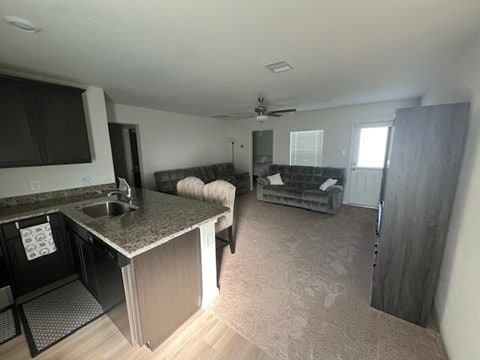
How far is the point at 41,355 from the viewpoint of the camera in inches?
56.9

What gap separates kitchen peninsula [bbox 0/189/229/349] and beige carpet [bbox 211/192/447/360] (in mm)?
401

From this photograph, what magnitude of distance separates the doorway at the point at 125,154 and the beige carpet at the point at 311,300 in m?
3.46

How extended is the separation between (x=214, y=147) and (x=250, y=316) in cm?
526

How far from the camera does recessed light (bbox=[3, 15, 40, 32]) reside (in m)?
1.32

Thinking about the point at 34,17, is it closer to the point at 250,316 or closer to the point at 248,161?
the point at 250,316

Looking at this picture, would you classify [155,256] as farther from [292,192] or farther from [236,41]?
[292,192]

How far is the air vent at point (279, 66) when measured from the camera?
2131 mm

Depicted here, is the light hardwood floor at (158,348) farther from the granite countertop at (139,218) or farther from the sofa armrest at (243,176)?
the sofa armrest at (243,176)

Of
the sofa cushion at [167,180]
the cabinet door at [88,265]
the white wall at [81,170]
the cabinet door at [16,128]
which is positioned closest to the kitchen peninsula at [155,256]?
the cabinet door at [88,265]

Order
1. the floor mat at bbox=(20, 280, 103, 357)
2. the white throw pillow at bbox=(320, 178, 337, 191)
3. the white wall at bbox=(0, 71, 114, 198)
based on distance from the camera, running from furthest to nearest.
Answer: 1. the white throw pillow at bbox=(320, 178, 337, 191)
2. the white wall at bbox=(0, 71, 114, 198)
3. the floor mat at bbox=(20, 280, 103, 357)

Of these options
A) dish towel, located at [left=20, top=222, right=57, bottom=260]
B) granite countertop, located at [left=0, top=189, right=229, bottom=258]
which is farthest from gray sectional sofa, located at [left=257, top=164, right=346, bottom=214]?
dish towel, located at [left=20, top=222, right=57, bottom=260]

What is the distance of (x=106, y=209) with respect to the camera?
2299mm

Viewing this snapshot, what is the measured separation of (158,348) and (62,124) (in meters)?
2.60

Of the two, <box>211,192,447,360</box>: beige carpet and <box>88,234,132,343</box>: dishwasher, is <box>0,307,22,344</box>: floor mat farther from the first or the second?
<box>211,192,447,360</box>: beige carpet
